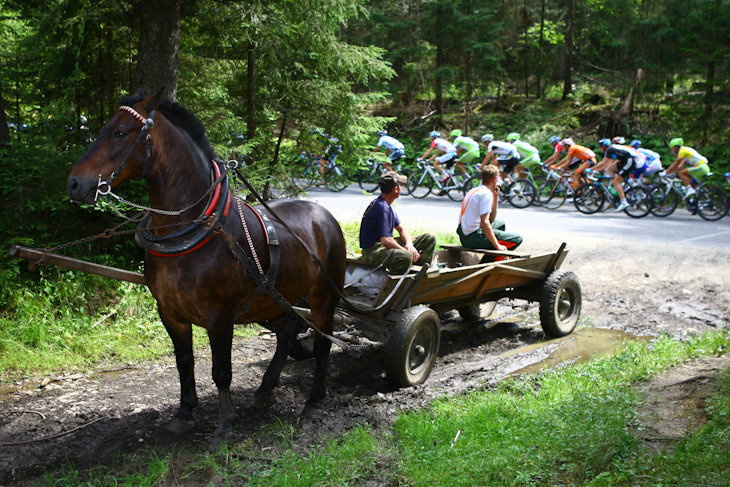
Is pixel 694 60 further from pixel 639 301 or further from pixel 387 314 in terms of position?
pixel 387 314

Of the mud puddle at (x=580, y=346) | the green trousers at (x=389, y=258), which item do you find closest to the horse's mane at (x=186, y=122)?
the green trousers at (x=389, y=258)

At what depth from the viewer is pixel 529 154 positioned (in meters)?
19.0

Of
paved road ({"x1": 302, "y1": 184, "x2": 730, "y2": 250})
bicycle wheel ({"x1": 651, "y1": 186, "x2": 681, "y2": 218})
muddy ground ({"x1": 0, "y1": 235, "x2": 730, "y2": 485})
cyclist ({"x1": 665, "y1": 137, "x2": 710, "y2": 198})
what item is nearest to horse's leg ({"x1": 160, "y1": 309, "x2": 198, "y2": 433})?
muddy ground ({"x1": 0, "y1": 235, "x2": 730, "y2": 485})

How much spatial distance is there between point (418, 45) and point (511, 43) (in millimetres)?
5992

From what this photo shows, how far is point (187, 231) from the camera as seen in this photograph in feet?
13.6

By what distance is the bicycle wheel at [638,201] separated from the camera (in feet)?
54.6

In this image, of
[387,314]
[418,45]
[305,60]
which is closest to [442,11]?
[418,45]

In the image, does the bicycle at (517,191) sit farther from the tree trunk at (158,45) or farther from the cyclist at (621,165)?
the tree trunk at (158,45)

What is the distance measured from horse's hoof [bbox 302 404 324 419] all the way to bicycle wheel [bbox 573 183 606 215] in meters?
13.9

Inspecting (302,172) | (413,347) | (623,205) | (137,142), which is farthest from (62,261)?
(623,205)

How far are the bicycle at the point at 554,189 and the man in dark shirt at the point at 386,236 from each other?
518 inches

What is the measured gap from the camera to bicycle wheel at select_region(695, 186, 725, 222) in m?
16.2

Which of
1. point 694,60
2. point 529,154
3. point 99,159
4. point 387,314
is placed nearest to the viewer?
point 99,159

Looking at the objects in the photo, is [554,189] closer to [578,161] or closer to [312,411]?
[578,161]
